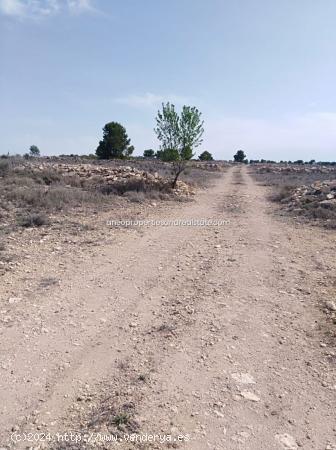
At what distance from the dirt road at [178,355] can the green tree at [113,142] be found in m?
37.1

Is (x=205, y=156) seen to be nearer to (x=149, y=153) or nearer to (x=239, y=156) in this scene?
(x=149, y=153)

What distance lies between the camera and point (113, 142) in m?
42.0

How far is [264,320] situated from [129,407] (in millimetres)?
2121

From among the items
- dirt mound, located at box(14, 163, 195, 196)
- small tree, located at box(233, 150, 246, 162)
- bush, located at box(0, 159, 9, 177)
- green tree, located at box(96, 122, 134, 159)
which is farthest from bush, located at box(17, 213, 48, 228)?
small tree, located at box(233, 150, 246, 162)

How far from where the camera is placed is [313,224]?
394 inches

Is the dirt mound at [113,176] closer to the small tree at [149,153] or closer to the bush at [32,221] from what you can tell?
the bush at [32,221]

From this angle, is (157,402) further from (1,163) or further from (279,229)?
(1,163)

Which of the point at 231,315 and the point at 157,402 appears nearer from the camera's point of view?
the point at 157,402

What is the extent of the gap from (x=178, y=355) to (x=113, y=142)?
133 ft

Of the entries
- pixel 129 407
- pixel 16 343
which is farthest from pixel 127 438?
pixel 16 343

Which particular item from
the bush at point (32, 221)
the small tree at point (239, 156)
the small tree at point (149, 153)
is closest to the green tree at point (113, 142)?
the small tree at point (149, 153)

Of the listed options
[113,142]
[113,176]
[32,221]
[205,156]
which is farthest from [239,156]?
[32,221]

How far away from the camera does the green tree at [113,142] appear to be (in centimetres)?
4184

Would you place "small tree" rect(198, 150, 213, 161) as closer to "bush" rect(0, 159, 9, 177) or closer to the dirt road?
"bush" rect(0, 159, 9, 177)
